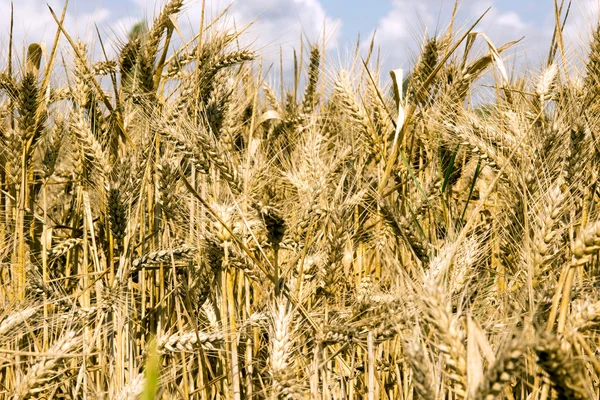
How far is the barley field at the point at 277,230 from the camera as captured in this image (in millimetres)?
1377

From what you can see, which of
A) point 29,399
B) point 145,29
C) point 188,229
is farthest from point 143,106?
point 29,399

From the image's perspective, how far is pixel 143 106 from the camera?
185cm

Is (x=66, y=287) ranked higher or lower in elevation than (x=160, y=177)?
lower

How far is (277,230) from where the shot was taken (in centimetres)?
142

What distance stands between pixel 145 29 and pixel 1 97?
646 mm

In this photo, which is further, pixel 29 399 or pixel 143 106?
pixel 143 106

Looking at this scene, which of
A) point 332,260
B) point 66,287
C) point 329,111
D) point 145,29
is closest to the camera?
point 332,260

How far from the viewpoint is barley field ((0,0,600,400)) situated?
138cm

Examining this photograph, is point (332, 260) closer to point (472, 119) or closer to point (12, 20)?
point (472, 119)

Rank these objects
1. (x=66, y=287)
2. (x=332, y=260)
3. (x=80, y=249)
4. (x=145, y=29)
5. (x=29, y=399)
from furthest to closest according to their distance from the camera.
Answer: (x=80, y=249), (x=66, y=287), (x=145, y=29), (x=332, y=260), (x=29, y=399)

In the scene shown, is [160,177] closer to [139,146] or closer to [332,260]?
[139,146]

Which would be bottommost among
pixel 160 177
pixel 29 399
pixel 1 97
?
pixel 29 399

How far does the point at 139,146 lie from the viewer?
1904 millimetres

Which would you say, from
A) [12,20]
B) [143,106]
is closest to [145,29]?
[143,106]
